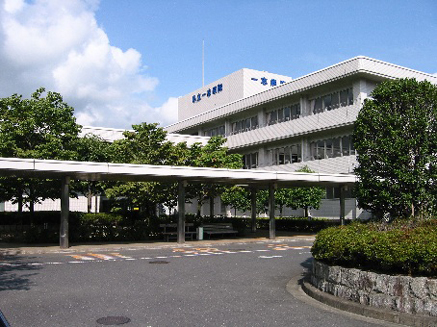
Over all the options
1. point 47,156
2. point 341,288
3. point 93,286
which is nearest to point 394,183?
point 341,288

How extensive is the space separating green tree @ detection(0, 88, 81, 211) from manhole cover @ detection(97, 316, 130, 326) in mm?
20133

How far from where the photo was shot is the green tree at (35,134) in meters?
26.6

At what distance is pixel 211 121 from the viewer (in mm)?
54750

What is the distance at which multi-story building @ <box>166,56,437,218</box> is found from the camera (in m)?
36.7

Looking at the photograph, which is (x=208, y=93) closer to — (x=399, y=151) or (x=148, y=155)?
(x=148, y=155)

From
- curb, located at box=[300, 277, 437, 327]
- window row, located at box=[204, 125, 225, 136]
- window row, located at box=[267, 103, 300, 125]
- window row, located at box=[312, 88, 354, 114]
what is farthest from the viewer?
window row, located at box=[204, 125, 225, 136]

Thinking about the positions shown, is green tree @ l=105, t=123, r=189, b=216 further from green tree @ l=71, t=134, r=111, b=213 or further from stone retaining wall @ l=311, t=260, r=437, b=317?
stone retaining wall @ l=311, t=260, r=437, b=317

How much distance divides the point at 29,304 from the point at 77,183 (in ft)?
73.8

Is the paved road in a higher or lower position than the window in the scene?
lower

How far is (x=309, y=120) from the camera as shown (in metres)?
40.6

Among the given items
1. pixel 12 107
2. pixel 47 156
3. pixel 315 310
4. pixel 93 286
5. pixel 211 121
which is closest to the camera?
pixel 315 310

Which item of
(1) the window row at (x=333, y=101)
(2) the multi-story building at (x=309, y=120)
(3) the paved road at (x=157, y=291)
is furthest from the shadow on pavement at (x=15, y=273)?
(1) the window row at (x=333, y=101)

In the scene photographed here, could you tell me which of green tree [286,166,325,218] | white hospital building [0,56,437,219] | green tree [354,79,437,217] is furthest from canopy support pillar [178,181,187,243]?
white hospital building [0,56,437,219]

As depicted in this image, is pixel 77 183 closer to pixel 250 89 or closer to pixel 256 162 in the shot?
pixel 256 162
